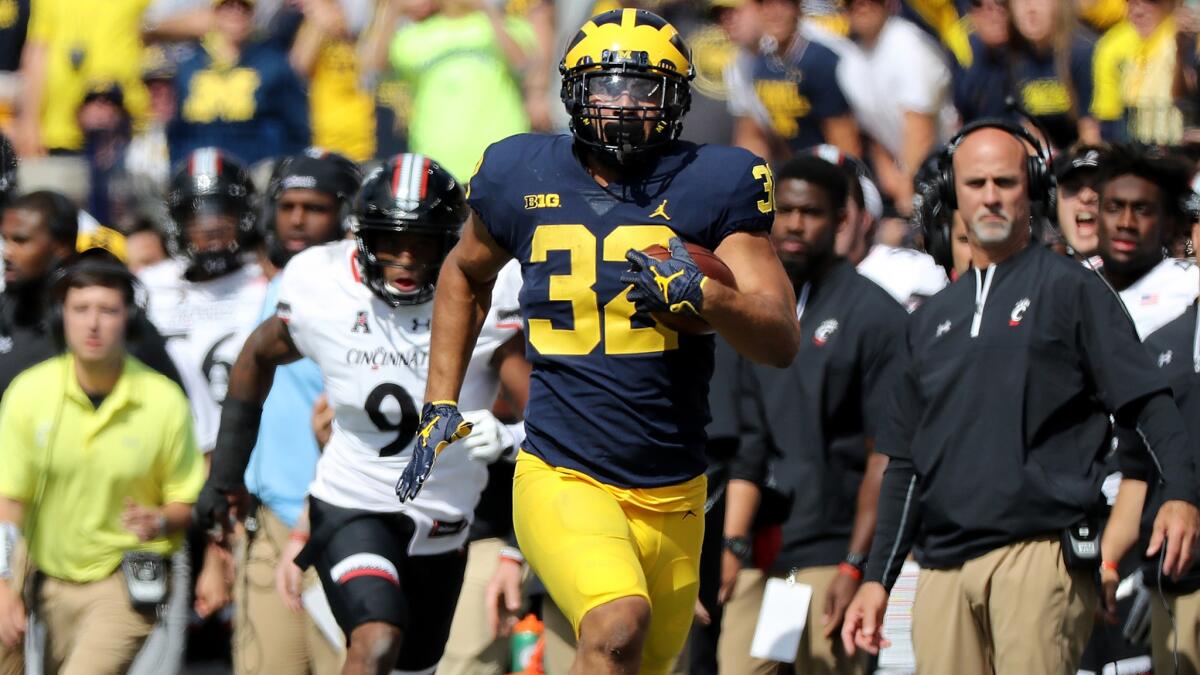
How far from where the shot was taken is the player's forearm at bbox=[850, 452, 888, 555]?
7.21m

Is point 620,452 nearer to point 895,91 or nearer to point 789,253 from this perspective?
point 789,253

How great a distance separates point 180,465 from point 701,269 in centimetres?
329

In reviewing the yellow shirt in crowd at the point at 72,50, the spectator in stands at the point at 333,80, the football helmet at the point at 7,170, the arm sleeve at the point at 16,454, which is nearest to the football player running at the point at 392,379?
the arm sleeve at the point at 16,454

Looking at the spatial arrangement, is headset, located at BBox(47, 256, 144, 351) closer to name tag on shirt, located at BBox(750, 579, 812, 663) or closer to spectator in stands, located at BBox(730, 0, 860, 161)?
name tag on shirt, located at BBox(750, 579, 812, 663)

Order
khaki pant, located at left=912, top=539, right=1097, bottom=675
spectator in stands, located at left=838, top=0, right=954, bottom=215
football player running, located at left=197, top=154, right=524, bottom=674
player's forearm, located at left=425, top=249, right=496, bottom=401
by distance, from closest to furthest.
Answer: player's forearm, located at left=425, top=249, right=496, bottom=401, khaki pant, located at left=912, top=539, right=1097, bottom=675, football player running, located at left=197, top=154, right=524, bottom=674, spectator in stands, located at left=838, top=0, right=954, bottom=215

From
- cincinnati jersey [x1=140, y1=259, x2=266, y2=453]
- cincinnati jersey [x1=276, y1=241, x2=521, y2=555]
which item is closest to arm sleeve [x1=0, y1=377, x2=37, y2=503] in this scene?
cincinnati jersey [x1=140, y1=259, x2=266, y2=453]

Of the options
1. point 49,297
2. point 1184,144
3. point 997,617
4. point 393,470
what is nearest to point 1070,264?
point 997,617

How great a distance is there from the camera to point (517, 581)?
7.39 meters

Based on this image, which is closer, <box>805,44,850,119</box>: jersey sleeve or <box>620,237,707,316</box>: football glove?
<box>620,237,707,316</box>: football glove

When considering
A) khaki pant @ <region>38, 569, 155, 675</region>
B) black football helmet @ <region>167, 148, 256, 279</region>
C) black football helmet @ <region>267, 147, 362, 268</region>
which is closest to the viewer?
khaki pant @ <region>38, 569, 155, 675</region>

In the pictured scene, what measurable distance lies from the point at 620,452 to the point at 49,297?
3613mm

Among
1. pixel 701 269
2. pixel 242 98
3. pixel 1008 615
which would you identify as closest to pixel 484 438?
pixel 701 269

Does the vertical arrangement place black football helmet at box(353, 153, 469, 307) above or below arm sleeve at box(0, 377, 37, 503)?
above

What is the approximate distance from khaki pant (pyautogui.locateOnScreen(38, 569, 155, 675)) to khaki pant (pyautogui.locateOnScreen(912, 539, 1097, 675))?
9.59ft
